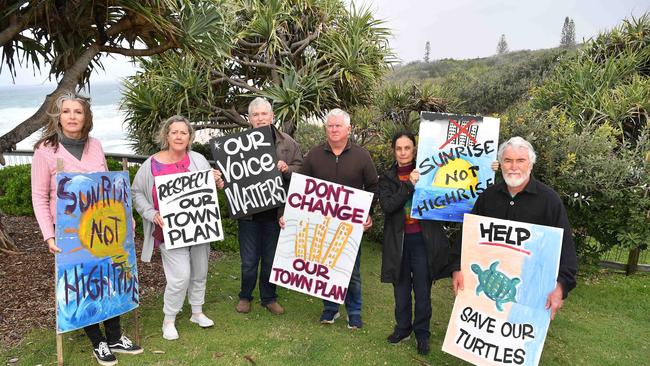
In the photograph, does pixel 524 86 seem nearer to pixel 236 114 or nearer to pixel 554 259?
pixel 236 114

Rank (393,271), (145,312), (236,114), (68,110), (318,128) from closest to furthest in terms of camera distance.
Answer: (68,110)
(393,271)
(145,312)
(236,114)
(318,128)

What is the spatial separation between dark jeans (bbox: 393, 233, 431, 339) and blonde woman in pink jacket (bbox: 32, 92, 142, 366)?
2.53 metres

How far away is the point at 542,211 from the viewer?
10.9 feet

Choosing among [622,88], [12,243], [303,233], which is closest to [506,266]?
[303,233]

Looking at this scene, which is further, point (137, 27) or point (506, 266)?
point (137, 27)

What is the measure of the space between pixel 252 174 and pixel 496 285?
2.33 m

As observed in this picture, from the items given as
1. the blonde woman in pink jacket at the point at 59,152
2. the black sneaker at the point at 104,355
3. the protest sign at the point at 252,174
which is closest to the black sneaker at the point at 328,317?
the protest sign at the point at 252,174

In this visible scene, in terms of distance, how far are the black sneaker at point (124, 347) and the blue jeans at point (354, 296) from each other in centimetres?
175

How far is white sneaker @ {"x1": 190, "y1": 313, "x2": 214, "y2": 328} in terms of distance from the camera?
466cm

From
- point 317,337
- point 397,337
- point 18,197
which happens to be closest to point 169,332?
point 317,337

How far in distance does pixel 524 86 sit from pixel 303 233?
27.2 m

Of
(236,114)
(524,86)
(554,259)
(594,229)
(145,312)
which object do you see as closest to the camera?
(554,259)

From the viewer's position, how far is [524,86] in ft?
93.1

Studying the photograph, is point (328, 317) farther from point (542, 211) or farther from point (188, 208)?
point (542, 211)
